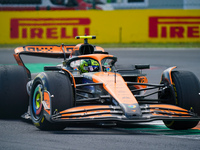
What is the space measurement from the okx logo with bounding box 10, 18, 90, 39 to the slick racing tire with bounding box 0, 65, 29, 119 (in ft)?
53.6

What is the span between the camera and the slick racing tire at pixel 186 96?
7.21m

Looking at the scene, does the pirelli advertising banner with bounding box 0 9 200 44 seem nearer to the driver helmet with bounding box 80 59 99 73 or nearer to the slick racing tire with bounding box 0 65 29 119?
the driver helmet with bounding box 80 59 99 73

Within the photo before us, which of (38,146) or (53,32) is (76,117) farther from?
(53,32)

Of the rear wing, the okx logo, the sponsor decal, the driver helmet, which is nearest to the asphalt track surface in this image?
the driver helmet

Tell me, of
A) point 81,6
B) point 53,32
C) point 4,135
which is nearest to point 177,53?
point 53,32

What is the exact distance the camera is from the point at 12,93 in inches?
325

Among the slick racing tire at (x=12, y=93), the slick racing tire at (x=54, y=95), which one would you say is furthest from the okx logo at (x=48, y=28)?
the slick racing tire at (x=54, y=95)

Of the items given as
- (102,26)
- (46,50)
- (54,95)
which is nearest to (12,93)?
(54,95)

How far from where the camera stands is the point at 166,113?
6.82m

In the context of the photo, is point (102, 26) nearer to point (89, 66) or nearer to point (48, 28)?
point (48, 28)

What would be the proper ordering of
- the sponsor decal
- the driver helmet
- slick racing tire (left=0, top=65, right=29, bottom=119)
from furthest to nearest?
the sponsor decal < the driver helmet < slick racing tire (left=0, top=65, right=29, bottom=119)

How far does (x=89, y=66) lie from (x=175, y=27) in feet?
55.1

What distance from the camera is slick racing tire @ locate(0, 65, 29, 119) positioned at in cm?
825

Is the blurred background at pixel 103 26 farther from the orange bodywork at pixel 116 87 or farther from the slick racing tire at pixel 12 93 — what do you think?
the orange bodywork at pixel 116 87
